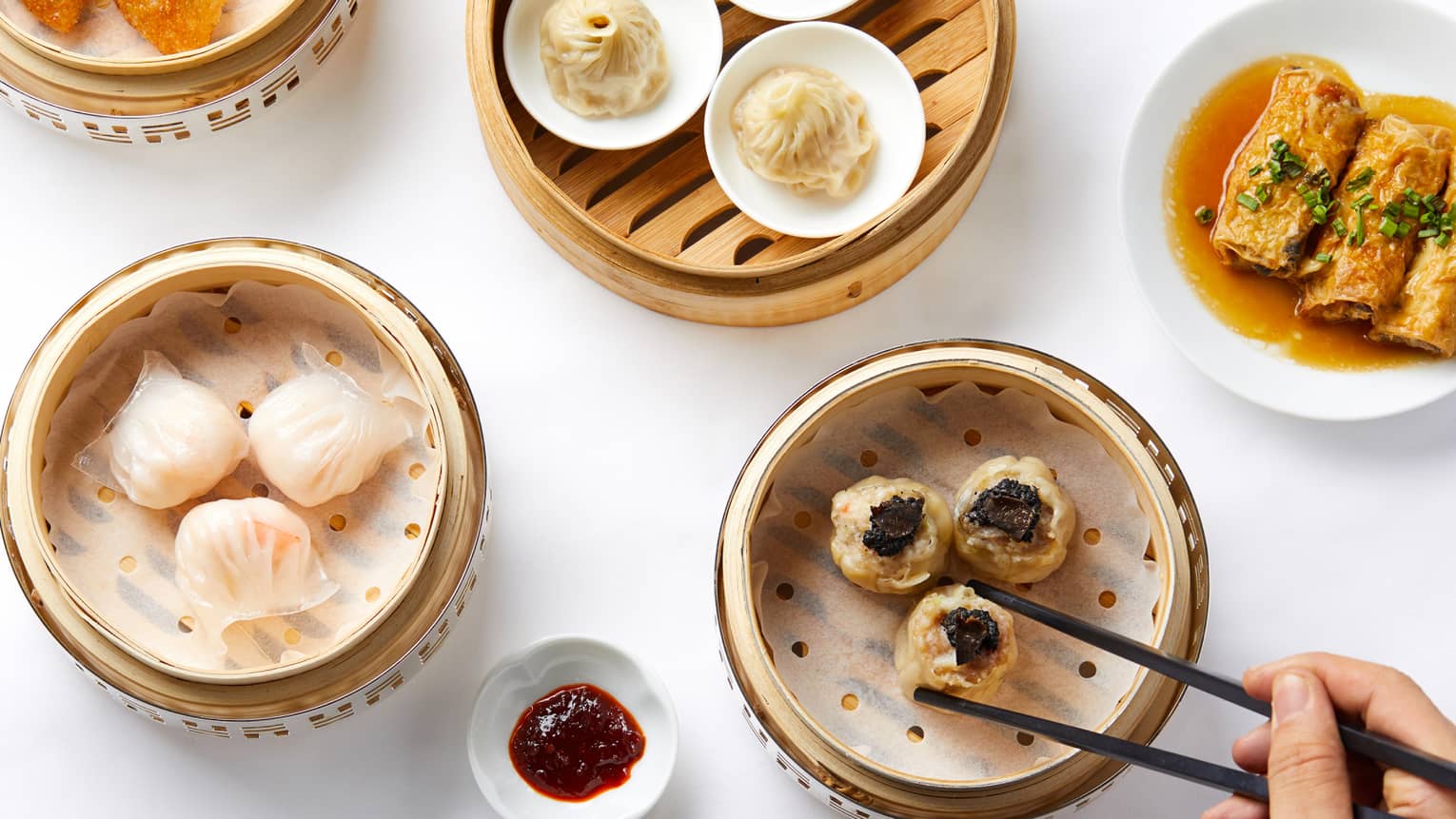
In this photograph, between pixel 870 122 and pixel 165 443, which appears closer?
pixel 165 443

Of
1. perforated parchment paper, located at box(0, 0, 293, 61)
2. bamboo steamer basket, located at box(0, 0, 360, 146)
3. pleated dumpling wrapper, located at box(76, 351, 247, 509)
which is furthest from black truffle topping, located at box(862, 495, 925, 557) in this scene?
perforated parchment paper, located at box(0, 0, 293, 61)

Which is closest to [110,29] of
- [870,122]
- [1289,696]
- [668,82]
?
[668,82]

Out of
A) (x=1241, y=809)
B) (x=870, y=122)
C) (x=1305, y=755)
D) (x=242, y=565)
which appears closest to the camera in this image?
(x=1305, y=755)

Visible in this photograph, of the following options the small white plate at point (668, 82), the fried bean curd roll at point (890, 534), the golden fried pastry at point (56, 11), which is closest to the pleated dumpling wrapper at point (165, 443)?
the golden fried pastry at point (56, 11)

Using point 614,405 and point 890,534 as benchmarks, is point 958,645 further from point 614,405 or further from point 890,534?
point 614,405

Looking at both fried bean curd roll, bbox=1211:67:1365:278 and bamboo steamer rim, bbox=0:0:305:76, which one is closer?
bamboo steamer rim, bbox=0:0:305:76

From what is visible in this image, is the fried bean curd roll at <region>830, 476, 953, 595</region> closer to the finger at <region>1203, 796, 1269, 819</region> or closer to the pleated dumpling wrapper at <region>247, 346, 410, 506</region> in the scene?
the finger at <region>1203, 796, 1269, 819</region>
